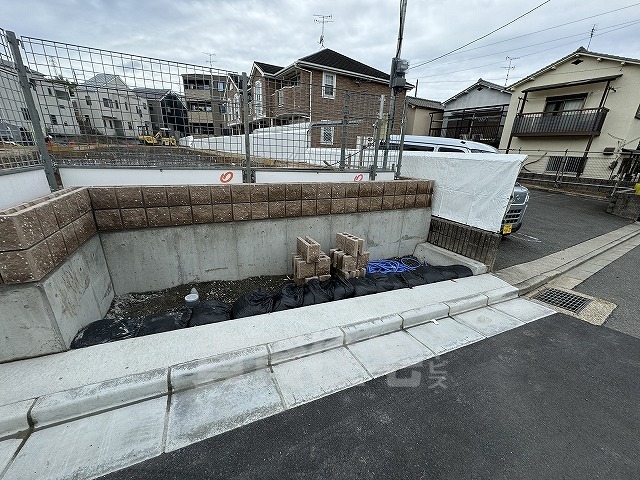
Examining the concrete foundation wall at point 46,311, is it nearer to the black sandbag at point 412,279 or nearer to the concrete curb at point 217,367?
the concrete curb at point 217,367

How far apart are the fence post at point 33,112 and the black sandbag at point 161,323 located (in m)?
2.13

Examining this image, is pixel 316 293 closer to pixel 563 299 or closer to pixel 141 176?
pixel 141 176

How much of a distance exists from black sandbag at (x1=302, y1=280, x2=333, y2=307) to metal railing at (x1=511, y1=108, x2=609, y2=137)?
20.7 meters

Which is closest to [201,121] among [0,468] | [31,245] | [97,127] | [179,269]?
[97,127]

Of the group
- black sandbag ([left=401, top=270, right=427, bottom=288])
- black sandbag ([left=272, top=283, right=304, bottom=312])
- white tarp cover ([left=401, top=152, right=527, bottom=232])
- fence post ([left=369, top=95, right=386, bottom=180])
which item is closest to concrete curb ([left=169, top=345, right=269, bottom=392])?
black sandbag ([left=272, top=283, right=304, bottom=312])

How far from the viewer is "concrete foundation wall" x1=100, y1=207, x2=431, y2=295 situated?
3.65 m

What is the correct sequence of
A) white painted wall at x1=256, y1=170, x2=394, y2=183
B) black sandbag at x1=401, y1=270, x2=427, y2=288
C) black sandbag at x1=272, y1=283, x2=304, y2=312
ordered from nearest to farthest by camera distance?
black sandbag at x1=272, y1=283, x2=304, y2=312 → black sandbag at x1=401, y1=270, x2=427, y2=288 → white painted wall at x1=256, y1=170, x2=394, y2=183

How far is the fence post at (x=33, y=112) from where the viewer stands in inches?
113

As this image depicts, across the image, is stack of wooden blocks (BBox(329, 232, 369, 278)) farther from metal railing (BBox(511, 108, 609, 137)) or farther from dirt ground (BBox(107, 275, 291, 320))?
metal railing (BBox(511, 108, 609, 137))

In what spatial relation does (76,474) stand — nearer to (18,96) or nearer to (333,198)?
(18,96)

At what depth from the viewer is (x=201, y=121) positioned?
415 centimetres

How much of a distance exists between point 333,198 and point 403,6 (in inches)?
197

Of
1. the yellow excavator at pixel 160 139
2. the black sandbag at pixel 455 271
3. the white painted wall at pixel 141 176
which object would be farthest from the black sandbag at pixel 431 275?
the yellow excavator at pixel 160 139

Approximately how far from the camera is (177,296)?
384 cm
